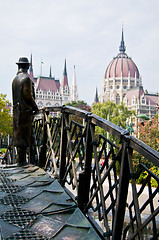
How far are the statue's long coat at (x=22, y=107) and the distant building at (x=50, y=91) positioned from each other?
107768mm

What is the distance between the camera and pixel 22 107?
4641mm

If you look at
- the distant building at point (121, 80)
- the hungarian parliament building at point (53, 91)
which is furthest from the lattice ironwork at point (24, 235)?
the hungarian parliament building at point (53, 91)

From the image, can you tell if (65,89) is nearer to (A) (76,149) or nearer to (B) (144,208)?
(A) (76,149)

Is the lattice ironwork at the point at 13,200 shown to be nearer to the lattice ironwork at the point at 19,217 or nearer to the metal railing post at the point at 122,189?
the lattice ironwork at the point at 19,217

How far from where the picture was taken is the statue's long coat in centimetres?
462

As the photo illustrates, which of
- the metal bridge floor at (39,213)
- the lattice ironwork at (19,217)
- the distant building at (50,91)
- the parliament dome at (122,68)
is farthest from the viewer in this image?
the parliament dome at (122,68)

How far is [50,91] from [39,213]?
11482cm

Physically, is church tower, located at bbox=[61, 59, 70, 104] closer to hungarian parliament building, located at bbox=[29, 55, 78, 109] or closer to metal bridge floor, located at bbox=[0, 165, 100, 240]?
hungarian parliament building, located at bbox=[29, 55, 78, 109]

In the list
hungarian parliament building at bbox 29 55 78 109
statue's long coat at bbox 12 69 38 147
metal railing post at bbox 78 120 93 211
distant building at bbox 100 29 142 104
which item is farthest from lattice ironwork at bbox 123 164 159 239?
hungarian parliament building at bbox 29 55 78 109

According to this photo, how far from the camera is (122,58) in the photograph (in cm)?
12031

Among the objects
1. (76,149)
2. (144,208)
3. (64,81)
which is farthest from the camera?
→ (64,81)

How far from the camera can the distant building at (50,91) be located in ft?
370

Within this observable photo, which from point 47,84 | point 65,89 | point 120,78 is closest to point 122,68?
point 120,78

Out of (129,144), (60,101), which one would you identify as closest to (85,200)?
(129,144)
